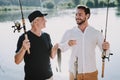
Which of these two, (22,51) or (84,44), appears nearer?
(22,51)

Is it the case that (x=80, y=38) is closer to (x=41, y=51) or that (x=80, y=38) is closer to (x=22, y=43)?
(x=41, y=51)

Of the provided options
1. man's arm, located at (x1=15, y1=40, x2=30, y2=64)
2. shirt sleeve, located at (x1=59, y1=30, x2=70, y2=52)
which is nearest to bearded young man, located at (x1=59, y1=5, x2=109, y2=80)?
Result: shirt sleeve, located at (x1=59, y1=30, x2=70, y2=52)

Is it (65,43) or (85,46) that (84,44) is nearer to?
(85,46)

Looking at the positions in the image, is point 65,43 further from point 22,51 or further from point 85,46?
point 22,51

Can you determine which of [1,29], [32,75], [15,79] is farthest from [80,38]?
[1,29]

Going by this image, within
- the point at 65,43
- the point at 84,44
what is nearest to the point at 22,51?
the point at 65,43

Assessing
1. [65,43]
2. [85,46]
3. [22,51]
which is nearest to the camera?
[22,51]

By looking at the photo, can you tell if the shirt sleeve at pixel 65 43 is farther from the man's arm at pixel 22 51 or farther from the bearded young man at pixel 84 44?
the man's arm at pixel 22 51

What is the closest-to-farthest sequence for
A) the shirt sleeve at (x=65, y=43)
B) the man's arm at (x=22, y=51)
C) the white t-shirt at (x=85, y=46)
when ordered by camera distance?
1. the man's arm at (x=22, y=51)
2. the shirt sleeve at (x=65, y=43)
3. the white t-shirt at (x=85, y=46)

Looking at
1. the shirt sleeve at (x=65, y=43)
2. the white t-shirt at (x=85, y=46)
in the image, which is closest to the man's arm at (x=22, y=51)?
the shirt sleeve at (x=65, y=43)

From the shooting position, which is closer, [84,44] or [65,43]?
[65,43]

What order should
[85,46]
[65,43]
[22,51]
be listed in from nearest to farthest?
[22,51], [65,43], [85,46]

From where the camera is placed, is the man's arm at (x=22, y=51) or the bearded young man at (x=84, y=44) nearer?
the man's arm at (x=22, y=51)

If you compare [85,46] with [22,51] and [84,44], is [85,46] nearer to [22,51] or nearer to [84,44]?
[84,44]
